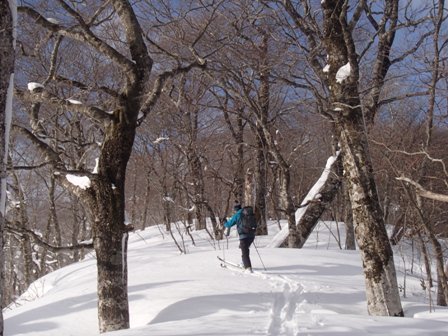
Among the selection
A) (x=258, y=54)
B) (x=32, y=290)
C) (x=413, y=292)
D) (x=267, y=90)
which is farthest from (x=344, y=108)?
(x=32, y=290)

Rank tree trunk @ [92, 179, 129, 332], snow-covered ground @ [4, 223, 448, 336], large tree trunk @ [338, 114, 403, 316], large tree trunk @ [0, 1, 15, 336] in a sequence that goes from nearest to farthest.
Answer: large tree trunk @ [0, 1, 15, 336] < snow-covered ground @ [4, 223, 448, 336] < tree trunk @ [92, 179, 129, 332] < large tree trunk @ [338, 114, 403, 316]

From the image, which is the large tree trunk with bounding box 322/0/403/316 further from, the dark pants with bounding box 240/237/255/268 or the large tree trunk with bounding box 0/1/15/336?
the large tree trunk with bounding box 0/1/15/336

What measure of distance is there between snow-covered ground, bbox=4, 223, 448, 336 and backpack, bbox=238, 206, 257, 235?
775mm

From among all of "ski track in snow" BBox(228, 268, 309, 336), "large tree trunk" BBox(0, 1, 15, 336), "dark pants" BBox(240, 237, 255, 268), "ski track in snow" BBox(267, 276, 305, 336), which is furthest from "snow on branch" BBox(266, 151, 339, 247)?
"large tree trunk" BBox(0, 1, 15, 336)

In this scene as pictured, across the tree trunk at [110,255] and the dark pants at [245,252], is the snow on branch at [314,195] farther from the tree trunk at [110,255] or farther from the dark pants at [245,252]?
the tree trunk at [110,255]

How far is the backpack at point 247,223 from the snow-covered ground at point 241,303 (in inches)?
30.5

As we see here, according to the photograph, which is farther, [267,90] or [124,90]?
[267,90]

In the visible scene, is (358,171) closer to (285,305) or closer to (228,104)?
(285,305)

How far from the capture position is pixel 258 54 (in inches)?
439

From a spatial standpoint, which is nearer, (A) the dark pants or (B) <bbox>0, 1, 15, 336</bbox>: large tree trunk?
(B) <bbox>0, 1, 15, 336</bbox>: large tree trunk

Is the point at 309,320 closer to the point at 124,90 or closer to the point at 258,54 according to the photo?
the point at 124,90

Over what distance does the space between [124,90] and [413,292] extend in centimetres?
662

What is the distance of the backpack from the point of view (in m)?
9.38

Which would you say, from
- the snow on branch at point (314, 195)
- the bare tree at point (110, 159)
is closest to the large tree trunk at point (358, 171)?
the bare tree at point (110, 159)
